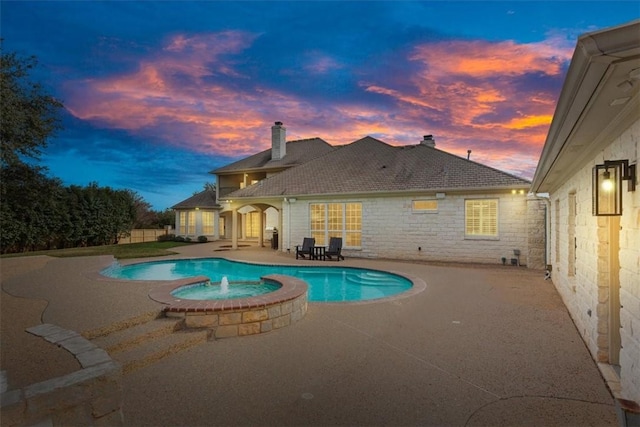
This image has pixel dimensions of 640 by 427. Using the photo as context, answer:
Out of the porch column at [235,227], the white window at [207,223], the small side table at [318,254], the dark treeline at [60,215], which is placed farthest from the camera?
the white window at [207,223]

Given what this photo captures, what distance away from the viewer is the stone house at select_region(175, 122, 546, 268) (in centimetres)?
1373

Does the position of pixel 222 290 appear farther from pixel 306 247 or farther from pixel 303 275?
pixel 306 247

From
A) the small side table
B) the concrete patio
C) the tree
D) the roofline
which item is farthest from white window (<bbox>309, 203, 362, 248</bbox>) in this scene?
the tree

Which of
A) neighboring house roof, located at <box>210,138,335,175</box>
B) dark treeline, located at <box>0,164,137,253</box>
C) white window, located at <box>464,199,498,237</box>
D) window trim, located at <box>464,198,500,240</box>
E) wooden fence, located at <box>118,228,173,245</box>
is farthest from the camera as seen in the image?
wooden fence, located at <box>118,228,173,245</box>

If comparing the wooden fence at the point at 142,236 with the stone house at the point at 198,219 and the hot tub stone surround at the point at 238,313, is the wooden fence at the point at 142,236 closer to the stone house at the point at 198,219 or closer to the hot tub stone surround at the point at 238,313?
the stone house at the point at 198,219

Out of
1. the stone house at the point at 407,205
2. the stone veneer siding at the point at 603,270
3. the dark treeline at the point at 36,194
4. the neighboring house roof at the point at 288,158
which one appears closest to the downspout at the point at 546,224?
the stone house at the point at 407,205

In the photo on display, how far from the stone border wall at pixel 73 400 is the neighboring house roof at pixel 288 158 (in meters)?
22.6

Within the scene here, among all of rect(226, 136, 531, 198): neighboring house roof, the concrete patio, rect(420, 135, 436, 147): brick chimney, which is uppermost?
rect(420, 135, 436, 147): brick chimney

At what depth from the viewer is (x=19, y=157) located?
11062 millimetres

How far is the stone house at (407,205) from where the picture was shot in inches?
541

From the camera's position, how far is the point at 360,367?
4.45 meters

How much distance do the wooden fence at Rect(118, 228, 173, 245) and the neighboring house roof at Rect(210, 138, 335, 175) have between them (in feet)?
22.2

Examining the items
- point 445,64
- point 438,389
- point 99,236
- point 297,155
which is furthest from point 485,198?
point 99,236

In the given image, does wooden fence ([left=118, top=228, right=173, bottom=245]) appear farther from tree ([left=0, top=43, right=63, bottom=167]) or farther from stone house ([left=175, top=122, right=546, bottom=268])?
tree ([left=0, top=43, right=63, bottom=167])
